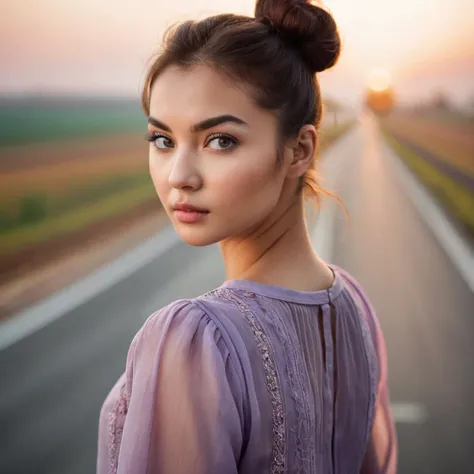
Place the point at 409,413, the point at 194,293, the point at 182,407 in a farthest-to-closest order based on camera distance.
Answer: the point at 194,293
the point at 409,413
the point at 182,407

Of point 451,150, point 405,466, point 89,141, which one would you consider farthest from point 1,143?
point 451,150

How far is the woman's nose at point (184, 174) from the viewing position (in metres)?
0.91

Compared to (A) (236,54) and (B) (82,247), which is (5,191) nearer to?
(B) (82,247)

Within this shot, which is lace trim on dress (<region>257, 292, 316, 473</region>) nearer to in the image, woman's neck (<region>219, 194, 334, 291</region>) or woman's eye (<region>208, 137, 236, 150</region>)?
woman's neck (<region>219, 194, 334, 291</region>)

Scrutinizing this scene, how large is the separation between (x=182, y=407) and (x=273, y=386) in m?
0.15

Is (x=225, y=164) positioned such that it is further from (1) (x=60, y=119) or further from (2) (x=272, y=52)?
(1) (x=60, y=119)

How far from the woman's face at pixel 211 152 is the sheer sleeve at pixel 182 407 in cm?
19

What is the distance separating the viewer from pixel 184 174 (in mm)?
913

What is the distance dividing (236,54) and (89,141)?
13159 mm

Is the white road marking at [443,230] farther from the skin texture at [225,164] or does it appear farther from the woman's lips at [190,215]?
the woman's lips at [190,215]

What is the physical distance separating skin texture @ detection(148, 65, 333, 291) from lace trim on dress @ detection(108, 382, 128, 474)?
269 mm

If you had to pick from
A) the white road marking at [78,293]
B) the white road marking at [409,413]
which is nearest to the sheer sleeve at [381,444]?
the white road marking at [409,413]

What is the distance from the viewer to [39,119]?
11.4 m

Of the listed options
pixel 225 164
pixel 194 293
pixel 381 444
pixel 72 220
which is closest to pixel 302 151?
pixel 225 164
